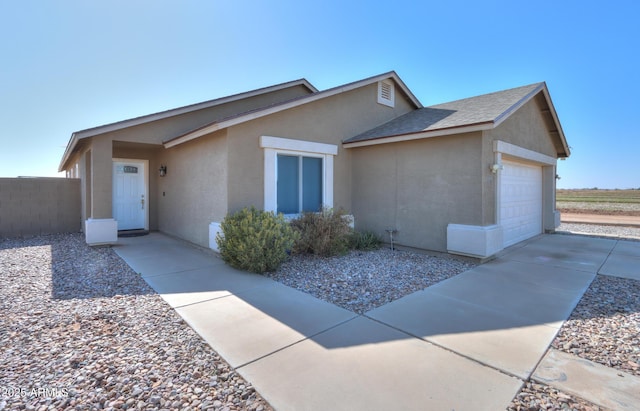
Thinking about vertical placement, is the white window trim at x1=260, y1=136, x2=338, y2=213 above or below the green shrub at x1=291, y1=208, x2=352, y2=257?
above

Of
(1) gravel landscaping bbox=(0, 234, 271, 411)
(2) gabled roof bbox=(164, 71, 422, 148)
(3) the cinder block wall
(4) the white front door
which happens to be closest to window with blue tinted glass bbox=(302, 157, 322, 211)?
(2) gabled roof bbox=(164, 71, 422, 148)

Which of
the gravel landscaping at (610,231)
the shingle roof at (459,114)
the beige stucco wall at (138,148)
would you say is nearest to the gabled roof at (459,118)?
the shingle roof at (459,114)

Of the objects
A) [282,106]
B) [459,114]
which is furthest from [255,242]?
[459,114]

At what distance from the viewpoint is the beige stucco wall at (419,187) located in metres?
7.95

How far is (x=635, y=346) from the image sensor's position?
368cm

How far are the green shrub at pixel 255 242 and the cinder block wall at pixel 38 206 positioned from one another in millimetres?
9172

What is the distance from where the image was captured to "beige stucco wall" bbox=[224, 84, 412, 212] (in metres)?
7.92

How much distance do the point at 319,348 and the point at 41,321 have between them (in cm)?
382

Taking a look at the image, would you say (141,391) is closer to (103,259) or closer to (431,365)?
(431,365)

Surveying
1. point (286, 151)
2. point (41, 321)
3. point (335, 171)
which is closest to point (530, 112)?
point (335, 171)

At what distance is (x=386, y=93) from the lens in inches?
454

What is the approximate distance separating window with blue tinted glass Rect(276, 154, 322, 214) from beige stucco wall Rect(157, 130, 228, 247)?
159 centimetres

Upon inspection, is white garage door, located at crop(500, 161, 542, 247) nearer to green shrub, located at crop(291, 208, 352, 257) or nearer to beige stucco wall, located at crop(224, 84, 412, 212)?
beige stucco wall, located at crop(224, 84, 412, 212)

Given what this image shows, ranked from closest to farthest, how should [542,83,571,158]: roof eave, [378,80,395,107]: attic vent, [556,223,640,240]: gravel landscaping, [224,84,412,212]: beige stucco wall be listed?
1. [224,84,412,212]: beige stucco wall
2. [542,83,571,158]: roof eave
3. [378,80,395,107]: attic vent
4. [556,223,640,240]: gravel landscaping
